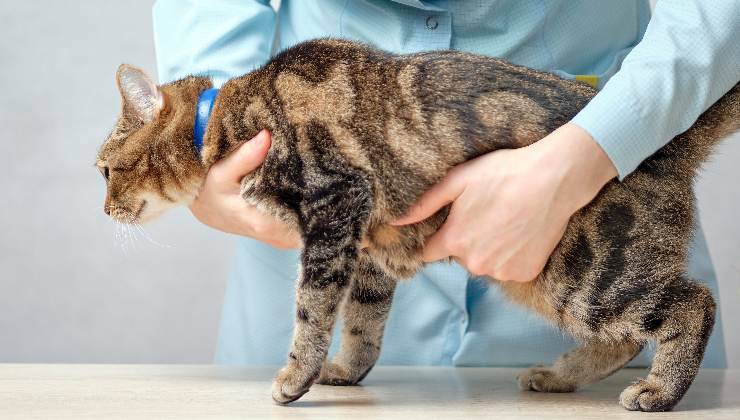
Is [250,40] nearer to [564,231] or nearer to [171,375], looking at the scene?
[171,375]

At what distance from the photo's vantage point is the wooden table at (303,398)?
134cm

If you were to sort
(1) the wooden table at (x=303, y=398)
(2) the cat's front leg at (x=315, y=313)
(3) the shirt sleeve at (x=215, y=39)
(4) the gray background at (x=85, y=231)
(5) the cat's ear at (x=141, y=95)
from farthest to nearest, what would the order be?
(4) the gray background at (x=85, y=231) → (3) the shirt sleeve at (x=215, y=39) → (5) the cat's ear at (x=141, y=95) → (2) the cat's front leg at (x=315, y=313) → (1) the wooden table at (x=303, y=398)

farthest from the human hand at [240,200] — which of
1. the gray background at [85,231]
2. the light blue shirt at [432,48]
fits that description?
the gray background at [85,231]

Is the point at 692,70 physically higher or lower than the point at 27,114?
higher

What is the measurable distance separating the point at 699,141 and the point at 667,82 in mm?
133

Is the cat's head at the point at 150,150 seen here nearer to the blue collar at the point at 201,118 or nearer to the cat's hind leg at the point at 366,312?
the blue collar at the point at 201,118

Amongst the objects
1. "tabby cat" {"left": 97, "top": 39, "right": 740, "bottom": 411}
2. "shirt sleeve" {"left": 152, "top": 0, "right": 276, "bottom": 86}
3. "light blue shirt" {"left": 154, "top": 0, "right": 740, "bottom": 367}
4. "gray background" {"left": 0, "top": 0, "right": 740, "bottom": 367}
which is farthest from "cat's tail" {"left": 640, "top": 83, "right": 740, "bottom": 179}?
"gray background" {"left": 0, "top": 0, "right": 740, "bottom": 367}

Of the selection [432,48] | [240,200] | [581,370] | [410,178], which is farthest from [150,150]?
[581,370]

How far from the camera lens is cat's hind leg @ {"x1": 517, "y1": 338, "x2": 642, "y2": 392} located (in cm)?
163

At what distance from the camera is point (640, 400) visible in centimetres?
140

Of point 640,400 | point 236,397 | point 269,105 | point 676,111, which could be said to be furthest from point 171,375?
point 676,111

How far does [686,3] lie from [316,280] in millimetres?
719

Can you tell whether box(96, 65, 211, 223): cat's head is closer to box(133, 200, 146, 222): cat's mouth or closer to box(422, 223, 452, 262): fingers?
box(133, 200, 146, 222): cat's mouth

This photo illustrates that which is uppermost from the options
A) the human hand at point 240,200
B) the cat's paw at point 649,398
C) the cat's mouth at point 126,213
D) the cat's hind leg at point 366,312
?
the human hand at point 240,200
